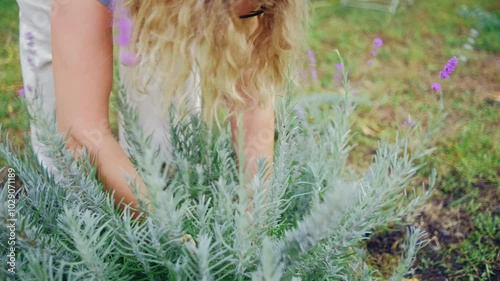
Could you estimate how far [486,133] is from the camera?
7.83ft

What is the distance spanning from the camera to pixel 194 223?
1.12 metres

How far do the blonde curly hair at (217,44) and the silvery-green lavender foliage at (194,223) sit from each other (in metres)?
0.13

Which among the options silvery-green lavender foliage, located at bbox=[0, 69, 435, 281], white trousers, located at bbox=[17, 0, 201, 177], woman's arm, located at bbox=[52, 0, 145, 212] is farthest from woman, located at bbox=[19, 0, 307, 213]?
white trousers, located at bbox=[17, 0, 201, 177]

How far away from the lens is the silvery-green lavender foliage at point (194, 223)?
0.89 metres

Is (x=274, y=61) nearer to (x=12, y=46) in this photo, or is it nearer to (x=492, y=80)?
(x=492, y=80)

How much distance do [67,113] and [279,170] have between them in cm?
55

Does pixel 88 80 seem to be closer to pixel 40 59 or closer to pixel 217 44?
pixel 217 44

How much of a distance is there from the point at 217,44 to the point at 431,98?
175 cm

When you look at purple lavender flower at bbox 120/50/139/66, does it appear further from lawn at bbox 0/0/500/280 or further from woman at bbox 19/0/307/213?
lawn at bbox 0/0/500/280

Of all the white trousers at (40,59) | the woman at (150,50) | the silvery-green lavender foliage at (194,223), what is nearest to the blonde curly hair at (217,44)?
the woman at (150,50)

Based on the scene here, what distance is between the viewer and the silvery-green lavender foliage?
887 millimetres

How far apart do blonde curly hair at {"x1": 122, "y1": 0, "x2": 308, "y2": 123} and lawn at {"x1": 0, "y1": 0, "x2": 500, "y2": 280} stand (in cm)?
15

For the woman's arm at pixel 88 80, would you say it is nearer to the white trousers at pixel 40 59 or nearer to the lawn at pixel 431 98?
the white trousers at pixel 40 59

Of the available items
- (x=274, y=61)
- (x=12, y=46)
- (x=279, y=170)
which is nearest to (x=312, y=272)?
(x=279, y=170)
